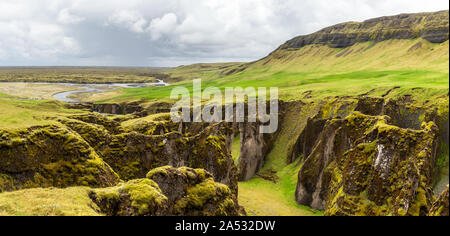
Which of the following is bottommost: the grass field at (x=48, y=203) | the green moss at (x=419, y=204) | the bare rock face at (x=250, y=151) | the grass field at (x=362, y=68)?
the bare rock face at (x=250, y=151)

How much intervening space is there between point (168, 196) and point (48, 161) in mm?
8750

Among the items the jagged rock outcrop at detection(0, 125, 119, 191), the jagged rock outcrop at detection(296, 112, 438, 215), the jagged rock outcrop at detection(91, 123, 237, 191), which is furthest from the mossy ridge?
the jagged rock outcrop at detection(0, 125, 119, 191)

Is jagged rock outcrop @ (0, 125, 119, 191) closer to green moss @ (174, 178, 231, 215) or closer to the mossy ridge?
green moss @ (174, 178, 231, 215)

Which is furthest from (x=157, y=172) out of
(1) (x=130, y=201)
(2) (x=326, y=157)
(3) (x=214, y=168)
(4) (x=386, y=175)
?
(2) (x=326, y=157)

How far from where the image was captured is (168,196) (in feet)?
53.8

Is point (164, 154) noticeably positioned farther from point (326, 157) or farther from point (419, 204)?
point (419, 204)

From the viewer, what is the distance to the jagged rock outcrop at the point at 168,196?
13.1 meters

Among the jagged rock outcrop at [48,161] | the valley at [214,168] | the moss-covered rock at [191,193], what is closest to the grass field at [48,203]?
the valley at [214,168]

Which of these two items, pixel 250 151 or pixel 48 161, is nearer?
pixel 48 161

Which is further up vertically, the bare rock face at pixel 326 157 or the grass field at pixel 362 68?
the grass field at pixel 362 68

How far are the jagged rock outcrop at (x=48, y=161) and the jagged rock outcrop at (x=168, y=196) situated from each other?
16.6 ft

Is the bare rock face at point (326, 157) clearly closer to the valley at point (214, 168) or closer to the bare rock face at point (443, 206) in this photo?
the valley at point (214, 168)

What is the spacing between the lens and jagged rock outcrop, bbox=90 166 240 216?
13078 millimetres
